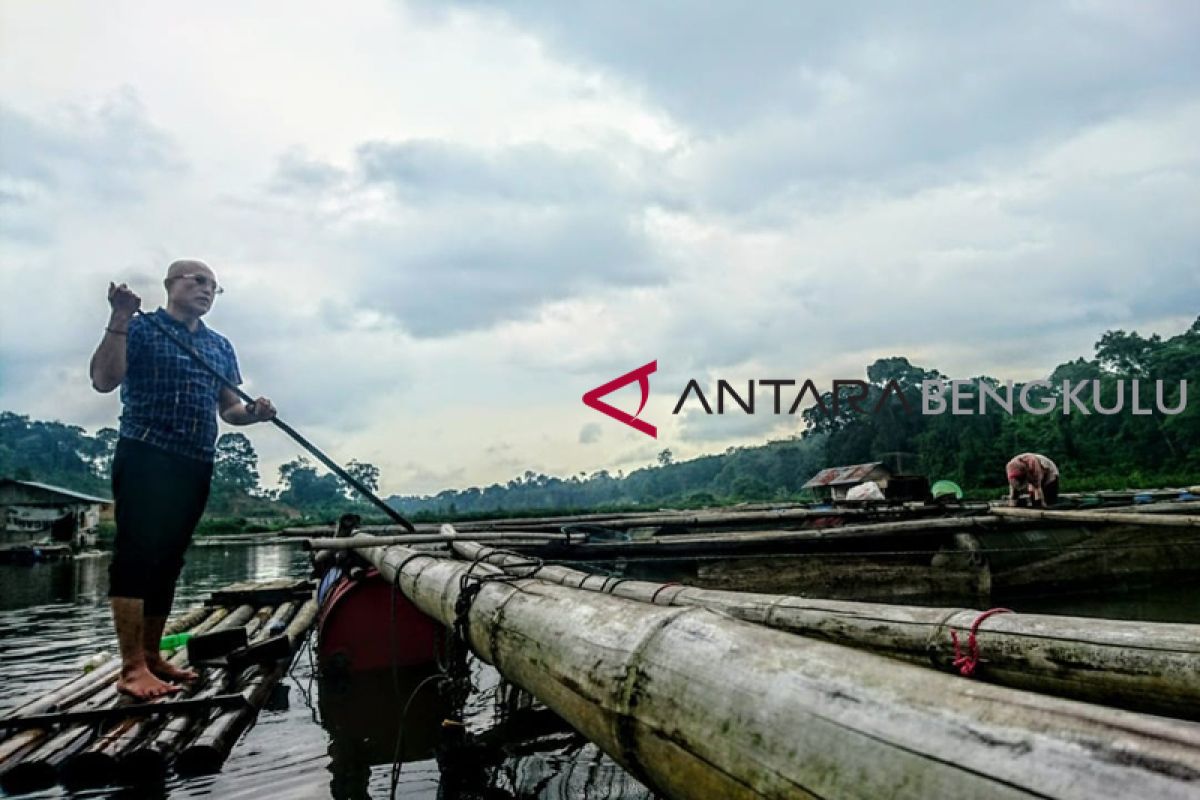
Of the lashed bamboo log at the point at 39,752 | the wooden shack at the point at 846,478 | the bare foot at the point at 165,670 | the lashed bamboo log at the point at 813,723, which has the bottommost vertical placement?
the wooden shack at the point at 846,478

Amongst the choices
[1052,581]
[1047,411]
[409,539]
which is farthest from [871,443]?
[409,539]

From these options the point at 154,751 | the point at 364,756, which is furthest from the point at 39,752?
the point at 364,756

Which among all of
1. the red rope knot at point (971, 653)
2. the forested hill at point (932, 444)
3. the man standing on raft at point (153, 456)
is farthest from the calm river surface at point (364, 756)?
the forested hill at point (932, 444)

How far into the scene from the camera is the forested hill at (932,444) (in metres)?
44.6

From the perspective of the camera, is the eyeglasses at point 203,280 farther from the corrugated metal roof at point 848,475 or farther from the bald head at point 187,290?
the corrugated metal roof at point 848,475

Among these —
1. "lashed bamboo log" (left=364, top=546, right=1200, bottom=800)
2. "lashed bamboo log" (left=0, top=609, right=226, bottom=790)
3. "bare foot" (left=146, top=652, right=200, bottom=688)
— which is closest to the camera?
"lashed bamboo log" (left=364, top=546, right=1200, bottom=800)

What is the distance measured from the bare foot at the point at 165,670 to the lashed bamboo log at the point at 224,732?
33cm

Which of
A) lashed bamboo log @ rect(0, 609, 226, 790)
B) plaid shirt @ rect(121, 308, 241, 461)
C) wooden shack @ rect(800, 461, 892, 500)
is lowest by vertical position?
wooden shack @ rect(800, 461, 892, 500)

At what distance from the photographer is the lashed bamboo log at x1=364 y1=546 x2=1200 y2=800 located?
84 centimetres

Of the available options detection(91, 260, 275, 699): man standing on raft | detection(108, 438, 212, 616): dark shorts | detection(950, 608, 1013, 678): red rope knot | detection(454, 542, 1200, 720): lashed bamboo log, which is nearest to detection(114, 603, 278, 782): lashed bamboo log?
detection(91, 260, 275, 699): man standing on raft

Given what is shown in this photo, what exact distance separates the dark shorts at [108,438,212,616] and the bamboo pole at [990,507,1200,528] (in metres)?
6.96

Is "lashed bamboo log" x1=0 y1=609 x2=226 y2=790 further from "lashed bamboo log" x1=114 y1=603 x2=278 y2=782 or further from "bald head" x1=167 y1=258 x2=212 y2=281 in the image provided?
"bald head" x1=167 y1=258 x2=212 y2=281

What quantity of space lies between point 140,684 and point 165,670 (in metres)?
0.41

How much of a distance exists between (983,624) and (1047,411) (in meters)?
59.9
